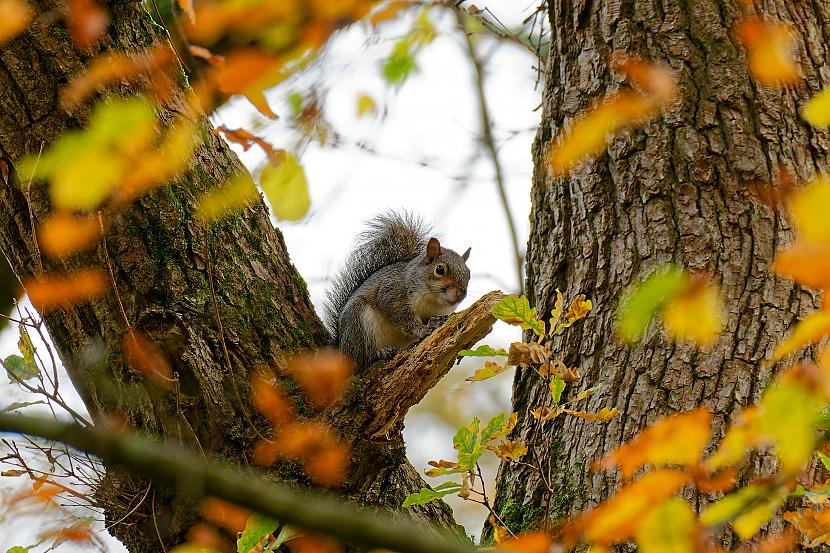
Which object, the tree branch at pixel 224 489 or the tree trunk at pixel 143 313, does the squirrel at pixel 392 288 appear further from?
the tree branch at pixel 224 489

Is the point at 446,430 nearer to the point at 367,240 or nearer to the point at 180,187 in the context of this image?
the point at 367,240

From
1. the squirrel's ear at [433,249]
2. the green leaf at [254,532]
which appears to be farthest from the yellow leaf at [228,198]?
the squirrel's ear at [433,249]

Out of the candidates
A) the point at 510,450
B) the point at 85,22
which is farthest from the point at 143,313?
the point at 510,450

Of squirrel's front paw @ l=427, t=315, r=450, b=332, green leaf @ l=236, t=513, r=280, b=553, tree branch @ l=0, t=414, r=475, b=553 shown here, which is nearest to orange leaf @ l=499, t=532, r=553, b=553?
green leaf @ l=236, t=513, r=280, b=553

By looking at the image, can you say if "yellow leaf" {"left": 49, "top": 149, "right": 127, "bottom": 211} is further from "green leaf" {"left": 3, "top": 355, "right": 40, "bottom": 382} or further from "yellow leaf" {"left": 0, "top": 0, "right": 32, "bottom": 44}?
"green leaf" {"left": 3, "top": 355, "right": 40, "bottom": 382}

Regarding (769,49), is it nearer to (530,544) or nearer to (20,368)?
(530,544)

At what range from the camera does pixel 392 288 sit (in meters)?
3.88

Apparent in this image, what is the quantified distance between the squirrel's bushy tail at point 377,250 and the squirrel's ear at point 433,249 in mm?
259

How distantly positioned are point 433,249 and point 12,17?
225cm

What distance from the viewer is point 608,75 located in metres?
2.84

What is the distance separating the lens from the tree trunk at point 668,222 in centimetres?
245

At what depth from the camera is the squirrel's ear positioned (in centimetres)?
406

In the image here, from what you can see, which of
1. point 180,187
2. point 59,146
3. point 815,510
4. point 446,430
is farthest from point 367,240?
point 446,430

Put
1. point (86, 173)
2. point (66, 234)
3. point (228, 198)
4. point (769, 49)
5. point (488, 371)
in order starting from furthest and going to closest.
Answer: point (769, 49) → point (228, 198) → point (66, 234) → point (488, 371) → point (86, 173)
